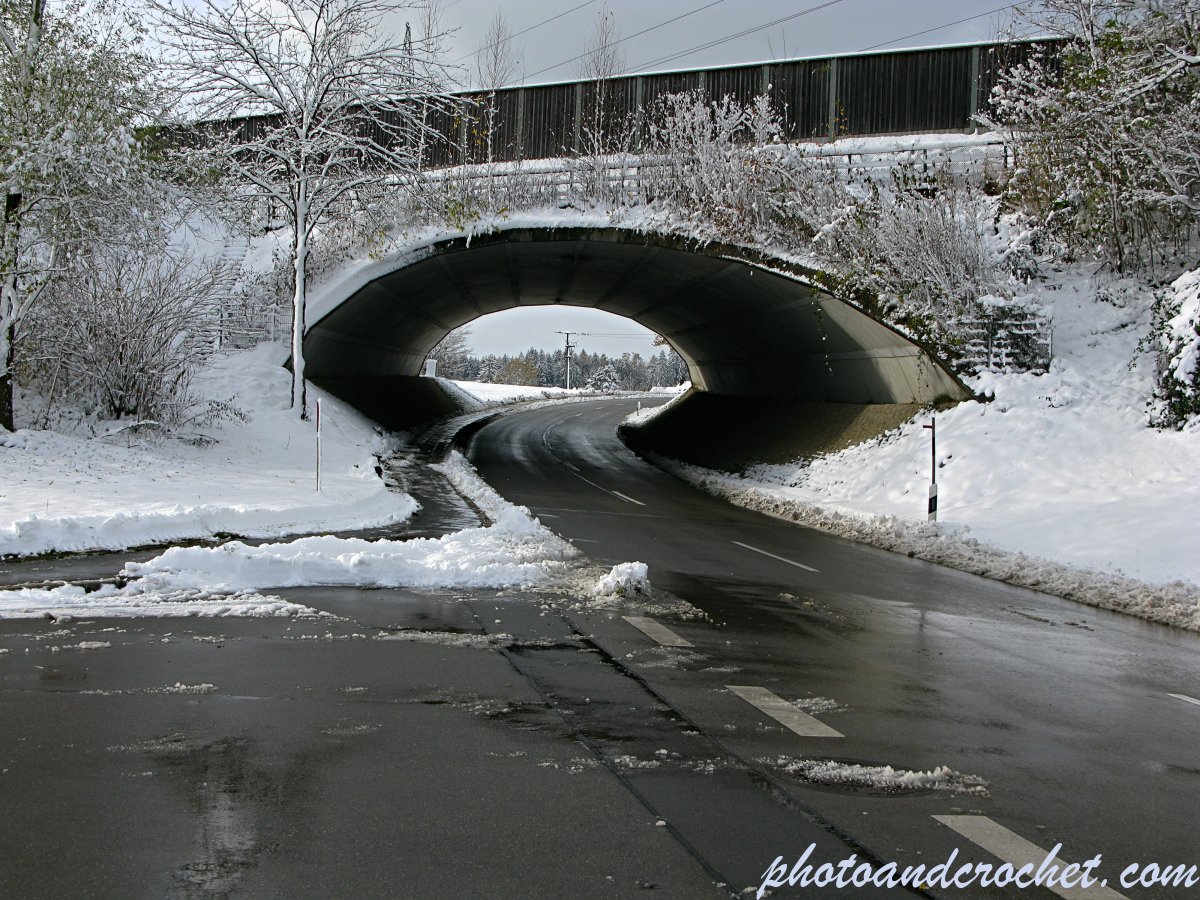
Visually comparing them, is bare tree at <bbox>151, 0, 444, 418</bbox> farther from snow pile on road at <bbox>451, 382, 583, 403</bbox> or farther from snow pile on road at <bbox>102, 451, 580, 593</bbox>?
snow pile on road at <bbox>451, 382, 583, 403</bbox>

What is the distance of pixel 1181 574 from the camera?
10.8m

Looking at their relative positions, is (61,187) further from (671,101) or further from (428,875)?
(428,875)

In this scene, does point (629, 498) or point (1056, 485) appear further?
point (629, 498)

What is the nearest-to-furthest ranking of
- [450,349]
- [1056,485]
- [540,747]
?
1. [540,747]
2. [1056,485]
3. [450,349]

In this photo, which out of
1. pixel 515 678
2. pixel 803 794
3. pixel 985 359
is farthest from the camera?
pixel 985 359

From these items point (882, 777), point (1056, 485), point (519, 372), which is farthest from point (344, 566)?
point (519, 372)

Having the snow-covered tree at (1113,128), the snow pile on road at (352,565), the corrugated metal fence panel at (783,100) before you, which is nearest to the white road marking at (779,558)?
the snow pile on road at (352,565)

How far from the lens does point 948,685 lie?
6.33 metres

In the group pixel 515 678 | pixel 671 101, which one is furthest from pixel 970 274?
pixel 515 678

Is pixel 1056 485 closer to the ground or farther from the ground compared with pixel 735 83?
closer to the ground

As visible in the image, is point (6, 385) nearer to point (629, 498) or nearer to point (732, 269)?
point (629, 498)

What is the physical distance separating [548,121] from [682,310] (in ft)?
25.9

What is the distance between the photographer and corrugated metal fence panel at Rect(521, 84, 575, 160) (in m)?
25.8

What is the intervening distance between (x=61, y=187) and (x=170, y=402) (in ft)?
15.8
